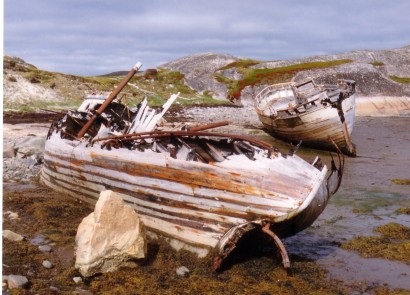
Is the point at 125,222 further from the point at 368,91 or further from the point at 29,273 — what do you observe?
the point at 368,91

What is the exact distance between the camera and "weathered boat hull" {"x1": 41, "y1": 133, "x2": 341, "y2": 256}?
7520mm

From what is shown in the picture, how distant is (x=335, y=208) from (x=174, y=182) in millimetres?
6178

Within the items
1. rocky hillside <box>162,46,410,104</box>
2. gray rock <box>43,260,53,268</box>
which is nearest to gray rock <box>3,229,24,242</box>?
gray rock <box>43,260,53,268</box>

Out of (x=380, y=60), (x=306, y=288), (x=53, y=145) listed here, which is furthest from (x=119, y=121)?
(x=380, y=60)

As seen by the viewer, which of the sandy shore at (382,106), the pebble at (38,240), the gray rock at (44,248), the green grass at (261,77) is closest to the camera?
the gray rock at (44,248)

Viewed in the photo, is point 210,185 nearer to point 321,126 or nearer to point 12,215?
point 12,215

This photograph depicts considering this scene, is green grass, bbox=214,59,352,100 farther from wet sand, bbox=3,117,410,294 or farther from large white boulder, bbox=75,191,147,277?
large white boulder, bbox=75,191,147,277

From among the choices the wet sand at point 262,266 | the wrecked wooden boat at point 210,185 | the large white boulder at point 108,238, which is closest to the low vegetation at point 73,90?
the wet sand at point 262,266

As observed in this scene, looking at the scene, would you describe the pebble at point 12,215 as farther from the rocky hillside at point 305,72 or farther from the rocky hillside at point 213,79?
the rocky hillside at point 305,72

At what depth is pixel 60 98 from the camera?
3812 centimetres

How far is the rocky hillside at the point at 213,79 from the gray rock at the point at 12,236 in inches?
1026

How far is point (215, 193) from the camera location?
777 centimetres

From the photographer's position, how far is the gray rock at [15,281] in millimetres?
6695

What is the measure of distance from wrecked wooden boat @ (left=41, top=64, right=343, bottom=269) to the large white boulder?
83cm
